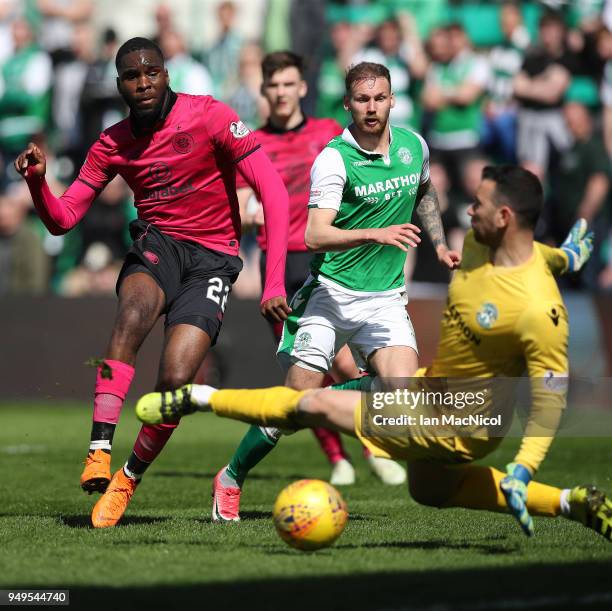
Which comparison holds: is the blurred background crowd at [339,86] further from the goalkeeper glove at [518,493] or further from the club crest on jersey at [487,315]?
the goalkeeper glove at [518,493]

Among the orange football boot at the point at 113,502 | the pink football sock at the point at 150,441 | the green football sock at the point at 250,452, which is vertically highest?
the pink football sock at the point at 150,441

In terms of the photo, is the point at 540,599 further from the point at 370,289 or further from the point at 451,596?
the point at 370,289

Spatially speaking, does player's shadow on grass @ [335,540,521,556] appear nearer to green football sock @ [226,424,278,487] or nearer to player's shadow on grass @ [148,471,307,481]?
green football sock @ [226,424,278,487]

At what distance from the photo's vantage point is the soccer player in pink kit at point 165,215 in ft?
24.5

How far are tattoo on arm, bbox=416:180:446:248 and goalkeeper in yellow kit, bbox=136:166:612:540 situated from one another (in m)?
1.27

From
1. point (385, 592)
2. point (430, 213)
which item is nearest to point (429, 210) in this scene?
point (430, 213)

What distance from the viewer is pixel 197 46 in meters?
19.5

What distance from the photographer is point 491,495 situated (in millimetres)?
6516

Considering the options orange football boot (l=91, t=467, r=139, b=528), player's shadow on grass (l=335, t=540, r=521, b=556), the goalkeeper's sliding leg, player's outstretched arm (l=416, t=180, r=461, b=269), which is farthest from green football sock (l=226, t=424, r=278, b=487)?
player's outstretched arm (l=416, t=180, r=461, b=269)

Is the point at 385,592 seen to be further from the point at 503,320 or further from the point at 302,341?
the point at 302,341

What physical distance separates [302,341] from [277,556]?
1743 mm

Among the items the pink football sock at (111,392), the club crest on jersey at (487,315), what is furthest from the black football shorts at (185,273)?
the club crest on jersey at (487,315)

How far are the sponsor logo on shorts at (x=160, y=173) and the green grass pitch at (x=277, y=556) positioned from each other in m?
2.04

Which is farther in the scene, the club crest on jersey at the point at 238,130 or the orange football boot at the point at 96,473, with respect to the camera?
the club crest on jersey at the point at 238,130
